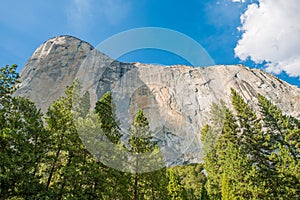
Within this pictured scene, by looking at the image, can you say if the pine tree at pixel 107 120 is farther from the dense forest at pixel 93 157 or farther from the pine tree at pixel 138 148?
the pine tree at pixel 138 148

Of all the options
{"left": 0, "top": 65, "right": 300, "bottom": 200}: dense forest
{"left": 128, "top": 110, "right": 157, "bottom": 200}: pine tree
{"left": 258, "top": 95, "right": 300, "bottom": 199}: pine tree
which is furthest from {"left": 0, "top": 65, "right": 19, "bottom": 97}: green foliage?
{"left": 258, "top": 95, "right": 300, "bottom": 199}: pine tree

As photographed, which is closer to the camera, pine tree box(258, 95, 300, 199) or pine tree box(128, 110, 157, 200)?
pine tree box(128, 110, 157, 200)

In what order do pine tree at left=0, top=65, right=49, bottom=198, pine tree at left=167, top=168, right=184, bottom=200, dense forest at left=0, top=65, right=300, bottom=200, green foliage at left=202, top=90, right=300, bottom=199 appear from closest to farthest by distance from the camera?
pine tree at left=0, top=65, right=49, bottom=198 → dense forest at left=0, top=65, right=300, bottom=200 → green foliage at left=202, top=90, right=300, bottom=199 → pine tree at left=167, top=168, right=184, bottom=200

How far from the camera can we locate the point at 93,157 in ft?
43.1

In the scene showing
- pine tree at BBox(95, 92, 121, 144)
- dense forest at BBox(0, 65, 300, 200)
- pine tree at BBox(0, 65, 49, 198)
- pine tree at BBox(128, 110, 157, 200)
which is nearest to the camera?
pine tree at BBox(0, 65, 49, 198)

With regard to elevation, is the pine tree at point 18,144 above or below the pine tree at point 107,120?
below

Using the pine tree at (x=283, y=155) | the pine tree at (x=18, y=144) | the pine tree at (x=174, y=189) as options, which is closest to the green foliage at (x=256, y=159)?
the pine tree at (x=283, y=155)

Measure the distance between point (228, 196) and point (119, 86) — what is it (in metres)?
15.6

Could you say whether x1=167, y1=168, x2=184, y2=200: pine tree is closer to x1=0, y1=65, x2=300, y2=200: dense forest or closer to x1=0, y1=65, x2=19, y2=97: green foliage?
x1=0, y1=65, x2=300, y2=200: dense forest

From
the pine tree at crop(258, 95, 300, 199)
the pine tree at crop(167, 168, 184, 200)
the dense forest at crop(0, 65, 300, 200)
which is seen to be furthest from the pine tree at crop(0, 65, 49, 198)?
the pine tree at crop(258, 95, 300, 199)

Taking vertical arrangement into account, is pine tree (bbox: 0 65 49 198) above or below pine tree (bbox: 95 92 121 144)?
below

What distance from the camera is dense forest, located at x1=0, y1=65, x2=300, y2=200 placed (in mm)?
9828

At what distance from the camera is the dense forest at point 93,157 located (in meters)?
9.83

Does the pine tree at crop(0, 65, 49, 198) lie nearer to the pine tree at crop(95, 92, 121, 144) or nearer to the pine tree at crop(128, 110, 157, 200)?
the pine tree at crop(95, 92, 121, 144)
